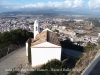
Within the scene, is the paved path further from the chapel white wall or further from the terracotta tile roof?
the terracotta tile roof

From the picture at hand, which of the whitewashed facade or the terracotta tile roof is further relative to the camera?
the terracotta tile roof

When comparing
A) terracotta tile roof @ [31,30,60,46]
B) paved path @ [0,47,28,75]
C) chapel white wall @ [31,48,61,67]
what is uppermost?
terracotta tile roof @ [31,30,60,46]

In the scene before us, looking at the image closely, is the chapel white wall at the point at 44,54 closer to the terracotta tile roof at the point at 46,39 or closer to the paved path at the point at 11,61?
the terracotta tile roof at the point at 46,39

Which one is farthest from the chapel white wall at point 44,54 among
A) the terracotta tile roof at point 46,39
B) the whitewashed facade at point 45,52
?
the terracotta tile roof at point 46,39

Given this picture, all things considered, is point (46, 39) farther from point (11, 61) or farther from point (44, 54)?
point (11, 61)

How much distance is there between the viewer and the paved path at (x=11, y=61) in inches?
489

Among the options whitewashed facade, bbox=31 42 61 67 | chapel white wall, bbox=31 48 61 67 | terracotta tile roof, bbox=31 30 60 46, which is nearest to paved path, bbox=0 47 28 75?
chapel white wall, bbox=31 48 61 67

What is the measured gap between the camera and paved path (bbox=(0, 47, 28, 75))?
489 inches

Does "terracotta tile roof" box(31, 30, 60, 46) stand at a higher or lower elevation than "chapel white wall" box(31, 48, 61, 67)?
higher

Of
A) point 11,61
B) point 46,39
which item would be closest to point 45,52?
point 46,39

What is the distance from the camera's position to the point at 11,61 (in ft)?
46.0

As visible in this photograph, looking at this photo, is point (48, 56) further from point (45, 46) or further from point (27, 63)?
point (27, 63)

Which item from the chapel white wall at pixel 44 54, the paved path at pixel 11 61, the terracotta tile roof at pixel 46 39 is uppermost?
the terracotta tile roof at pixel 46 39

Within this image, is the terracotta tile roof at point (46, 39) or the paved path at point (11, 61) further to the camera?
the terracotta tile roof at point (46, 39)
